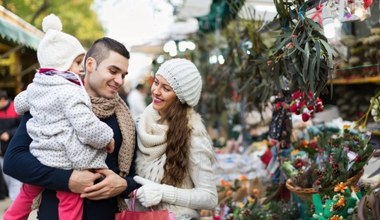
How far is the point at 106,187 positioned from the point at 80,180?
0.39 feet

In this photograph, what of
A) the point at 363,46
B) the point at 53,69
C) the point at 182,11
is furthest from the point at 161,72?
the point at 182,11

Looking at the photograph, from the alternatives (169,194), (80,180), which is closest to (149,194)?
(169,194)

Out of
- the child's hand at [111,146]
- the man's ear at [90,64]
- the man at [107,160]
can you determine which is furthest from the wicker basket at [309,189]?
the man's ear at [90,64]

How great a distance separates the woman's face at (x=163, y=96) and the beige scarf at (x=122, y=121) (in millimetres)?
164

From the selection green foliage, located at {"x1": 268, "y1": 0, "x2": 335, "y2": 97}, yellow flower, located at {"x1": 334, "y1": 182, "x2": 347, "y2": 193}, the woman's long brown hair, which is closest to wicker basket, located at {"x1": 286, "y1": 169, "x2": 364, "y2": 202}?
yellow flower, located at {"x1": 334, "y1": 182, "x2": 347, "y2": 193}

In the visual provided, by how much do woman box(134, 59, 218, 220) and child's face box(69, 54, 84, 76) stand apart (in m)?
0.38

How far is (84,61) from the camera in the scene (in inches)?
82.9

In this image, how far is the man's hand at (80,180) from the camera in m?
1.87

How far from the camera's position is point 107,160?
2.04m

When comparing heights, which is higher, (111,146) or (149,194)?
(111,146)

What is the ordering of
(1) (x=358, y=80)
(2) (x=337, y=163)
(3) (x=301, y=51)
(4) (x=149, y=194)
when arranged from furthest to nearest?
(1) (x=358, y=80) < (2) (x=337, y=163) < (3) (x=301, y=51) < (4) (x=149, y=194)

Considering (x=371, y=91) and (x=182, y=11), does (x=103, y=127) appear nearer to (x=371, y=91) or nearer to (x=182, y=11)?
(x=371, y=91)

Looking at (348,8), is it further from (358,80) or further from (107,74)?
(358,80)

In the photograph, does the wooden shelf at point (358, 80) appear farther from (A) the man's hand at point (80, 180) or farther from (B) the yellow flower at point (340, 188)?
(A) the man's hand at point (80, 180)
